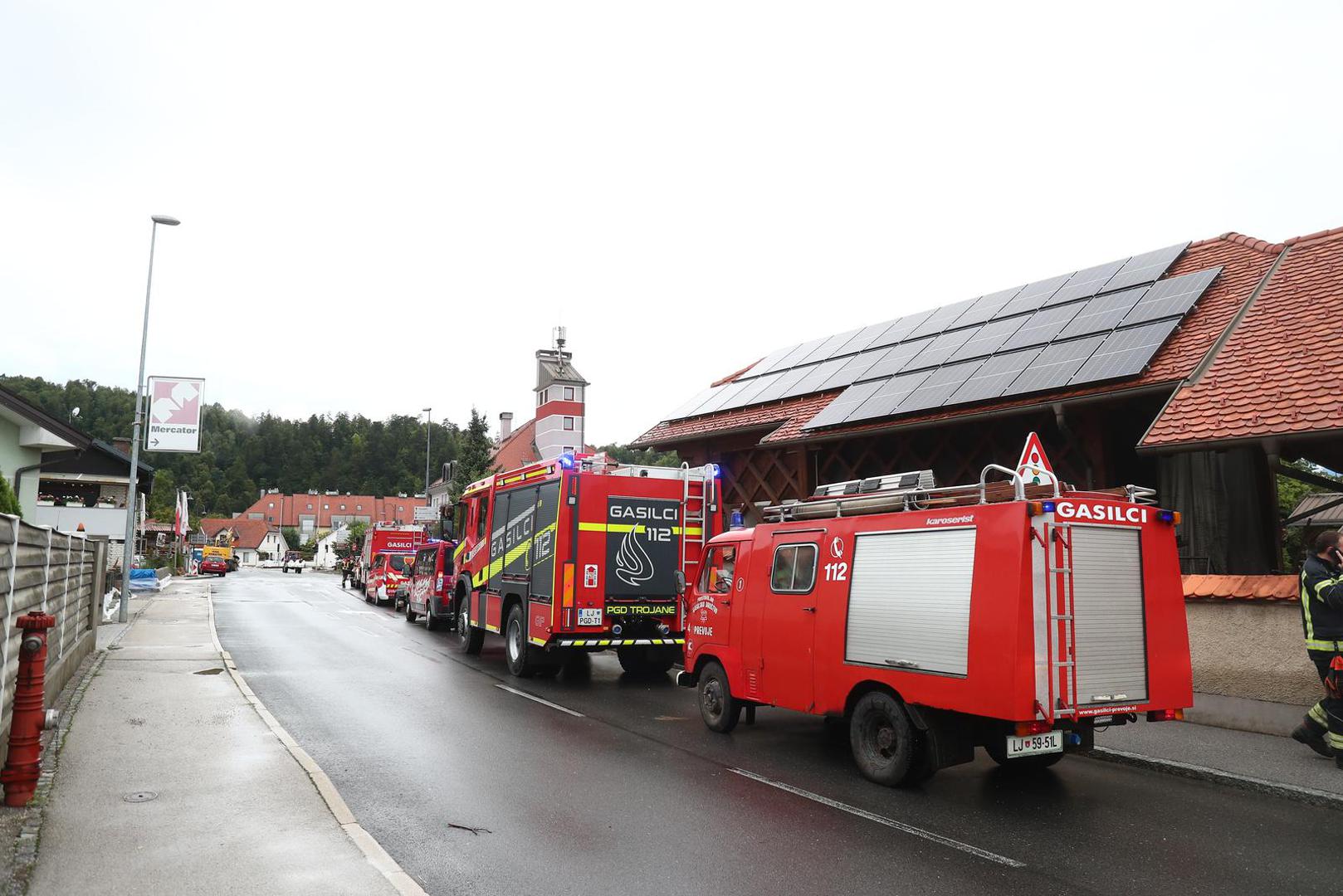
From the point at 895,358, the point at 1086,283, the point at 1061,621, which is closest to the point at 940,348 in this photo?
the point at 895,358

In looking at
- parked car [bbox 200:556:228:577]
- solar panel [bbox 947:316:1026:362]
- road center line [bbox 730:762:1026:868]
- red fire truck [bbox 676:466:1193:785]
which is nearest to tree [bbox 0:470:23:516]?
road center line [bbox 730:762:1026:868]

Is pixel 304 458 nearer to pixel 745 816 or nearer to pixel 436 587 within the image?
pixel 436 587

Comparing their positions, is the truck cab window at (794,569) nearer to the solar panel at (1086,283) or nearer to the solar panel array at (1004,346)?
the solar panel array at (1004,346)

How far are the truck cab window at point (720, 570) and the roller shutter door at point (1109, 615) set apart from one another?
12.8ft

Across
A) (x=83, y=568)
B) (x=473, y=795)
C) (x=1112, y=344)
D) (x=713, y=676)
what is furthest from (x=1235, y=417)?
(x=83, y=568)

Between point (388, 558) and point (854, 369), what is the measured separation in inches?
835

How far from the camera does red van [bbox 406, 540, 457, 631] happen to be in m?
23.0

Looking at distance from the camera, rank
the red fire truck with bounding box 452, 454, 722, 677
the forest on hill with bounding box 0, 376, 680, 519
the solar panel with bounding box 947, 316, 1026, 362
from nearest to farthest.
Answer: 1. the red fire truck with bounding box 452, 454, 722, 677
2. the solar panel with bounding box 947, 316, 1026, 362
3. the forest on hill with bounding box 0, 376, 680, 519

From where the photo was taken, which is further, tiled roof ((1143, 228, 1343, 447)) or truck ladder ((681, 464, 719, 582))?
truck ladder ((681, 464, 719, 582))

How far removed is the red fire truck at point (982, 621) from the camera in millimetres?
6754

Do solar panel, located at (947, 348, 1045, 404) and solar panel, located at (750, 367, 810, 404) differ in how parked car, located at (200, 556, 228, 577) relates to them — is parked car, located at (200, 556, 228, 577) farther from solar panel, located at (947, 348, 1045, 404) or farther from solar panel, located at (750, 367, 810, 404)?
solar panel, located at (947, 348, 1045, 404)

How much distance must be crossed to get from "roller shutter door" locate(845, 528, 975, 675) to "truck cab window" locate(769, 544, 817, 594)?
2.08 feet

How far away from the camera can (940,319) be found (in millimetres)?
19031

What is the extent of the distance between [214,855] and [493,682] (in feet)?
27.2
